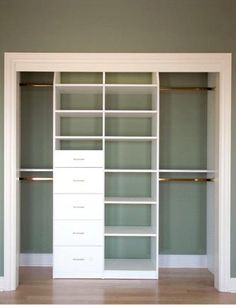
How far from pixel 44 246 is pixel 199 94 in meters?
2.40

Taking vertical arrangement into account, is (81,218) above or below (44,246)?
above

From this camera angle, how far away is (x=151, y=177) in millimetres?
4723

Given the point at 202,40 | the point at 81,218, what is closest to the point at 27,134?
the point at 81,218

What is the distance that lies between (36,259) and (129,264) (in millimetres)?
1071

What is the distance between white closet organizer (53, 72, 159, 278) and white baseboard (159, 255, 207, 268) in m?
0.18

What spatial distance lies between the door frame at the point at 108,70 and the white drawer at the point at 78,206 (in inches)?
18.2

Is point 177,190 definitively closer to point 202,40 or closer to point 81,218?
point 81,218

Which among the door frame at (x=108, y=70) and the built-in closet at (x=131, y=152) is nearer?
the door frame at (x=108, y=70)

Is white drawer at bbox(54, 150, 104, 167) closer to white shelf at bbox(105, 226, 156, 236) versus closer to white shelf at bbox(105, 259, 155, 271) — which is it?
white shelf at bbox(105, 226, 156, 236)

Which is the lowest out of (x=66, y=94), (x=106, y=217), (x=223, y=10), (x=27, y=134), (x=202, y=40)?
(x=106, y=217)

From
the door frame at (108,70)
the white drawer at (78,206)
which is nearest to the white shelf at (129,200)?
the white drawer at (78,206)

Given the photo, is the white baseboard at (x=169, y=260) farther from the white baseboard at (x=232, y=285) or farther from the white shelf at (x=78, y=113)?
the white shelf at (x=78, y=113)

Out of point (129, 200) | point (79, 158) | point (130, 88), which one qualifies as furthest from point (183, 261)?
point (130, 88)

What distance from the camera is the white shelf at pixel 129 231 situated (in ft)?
14.1
